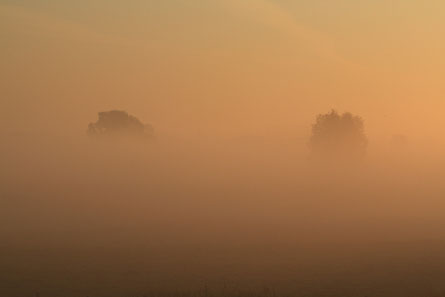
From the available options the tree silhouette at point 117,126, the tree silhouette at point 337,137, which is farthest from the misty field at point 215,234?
the tree silhouette at point 117,126

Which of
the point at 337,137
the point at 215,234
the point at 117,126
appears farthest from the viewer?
the point at 117,126

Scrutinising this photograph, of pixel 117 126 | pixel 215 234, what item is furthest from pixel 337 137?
pixel 215 234

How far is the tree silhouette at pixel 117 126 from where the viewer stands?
554 ft

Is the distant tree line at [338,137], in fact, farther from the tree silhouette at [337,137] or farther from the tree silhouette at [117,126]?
the tree silhouette at [117,126]

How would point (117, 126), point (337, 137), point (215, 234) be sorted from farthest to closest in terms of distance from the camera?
point (117, 126), point (337, 137), point (215, 234)

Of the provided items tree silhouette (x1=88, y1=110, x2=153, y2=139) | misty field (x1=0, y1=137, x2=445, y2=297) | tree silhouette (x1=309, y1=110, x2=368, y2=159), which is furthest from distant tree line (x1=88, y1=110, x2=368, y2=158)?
tree silhouette (x1=88, y1=110, x2=153, y2=139)

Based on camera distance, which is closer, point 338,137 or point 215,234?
point 215,234

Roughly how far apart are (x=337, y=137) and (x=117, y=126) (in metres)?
73.1

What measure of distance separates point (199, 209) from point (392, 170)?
7303 centimetres

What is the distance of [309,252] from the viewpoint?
40.5 meters

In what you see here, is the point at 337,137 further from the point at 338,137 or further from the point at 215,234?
the point at 215,234

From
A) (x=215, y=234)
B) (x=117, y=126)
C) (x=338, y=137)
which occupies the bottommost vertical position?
(x=215, y=234)

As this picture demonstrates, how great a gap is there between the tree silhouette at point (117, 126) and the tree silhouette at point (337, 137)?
62.8 meters

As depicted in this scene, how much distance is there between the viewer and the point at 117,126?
169 metres
